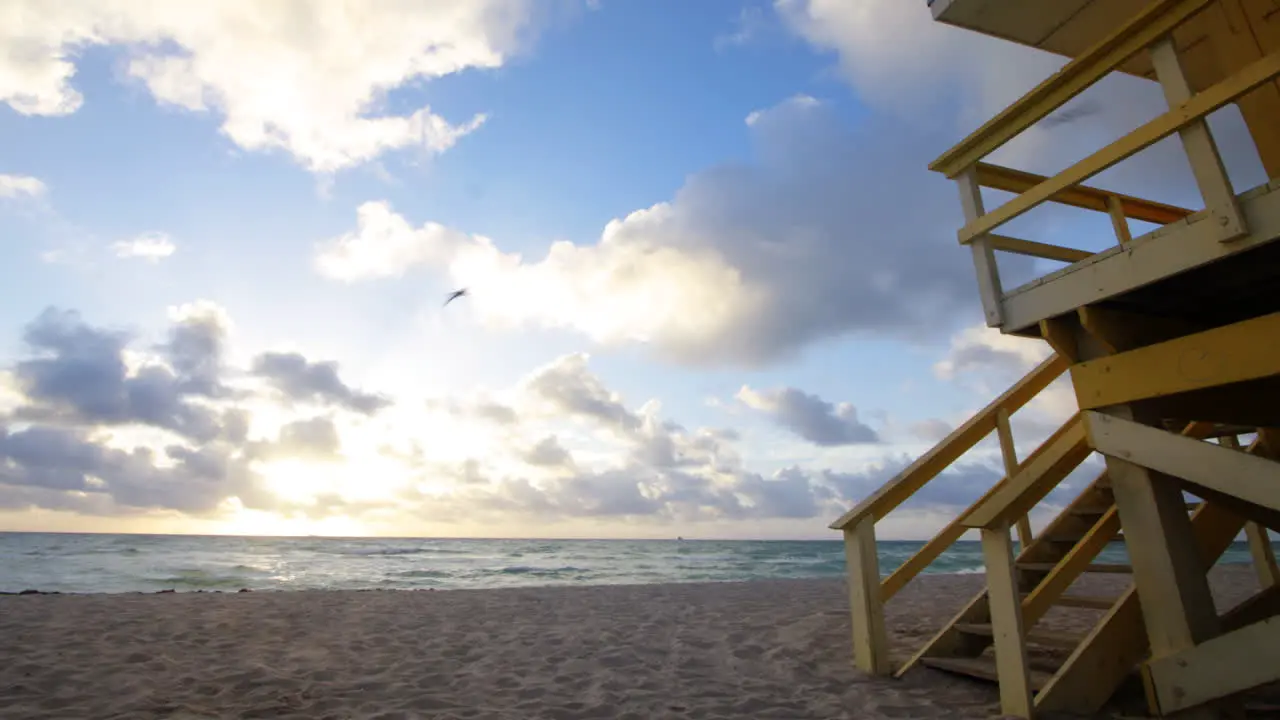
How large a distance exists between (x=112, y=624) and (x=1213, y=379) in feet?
31.7

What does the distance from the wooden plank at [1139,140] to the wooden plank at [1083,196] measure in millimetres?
411

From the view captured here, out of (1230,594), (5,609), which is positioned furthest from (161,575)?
(1230,594)

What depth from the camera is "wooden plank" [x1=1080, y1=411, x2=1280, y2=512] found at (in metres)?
2.58

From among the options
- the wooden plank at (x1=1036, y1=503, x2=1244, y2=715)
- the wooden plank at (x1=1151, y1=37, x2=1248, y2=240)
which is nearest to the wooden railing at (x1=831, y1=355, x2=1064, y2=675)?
the wooden plank at (x1=1036, y1=503, x2=1244, y2=715)

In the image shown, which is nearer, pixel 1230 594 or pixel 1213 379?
pixel 1213 379

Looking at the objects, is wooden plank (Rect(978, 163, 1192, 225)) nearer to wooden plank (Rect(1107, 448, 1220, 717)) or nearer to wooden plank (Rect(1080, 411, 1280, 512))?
wooden plank (Rect(1080, 411, 1280, 512))

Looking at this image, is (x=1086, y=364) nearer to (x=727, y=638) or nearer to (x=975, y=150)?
(x=975, y=150)

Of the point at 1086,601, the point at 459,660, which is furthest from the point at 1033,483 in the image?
the point at 459,660

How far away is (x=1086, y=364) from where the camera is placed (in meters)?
3.44

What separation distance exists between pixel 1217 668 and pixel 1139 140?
8.00 ft

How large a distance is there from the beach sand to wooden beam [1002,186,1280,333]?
233 cm

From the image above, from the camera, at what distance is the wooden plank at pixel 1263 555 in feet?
17.1

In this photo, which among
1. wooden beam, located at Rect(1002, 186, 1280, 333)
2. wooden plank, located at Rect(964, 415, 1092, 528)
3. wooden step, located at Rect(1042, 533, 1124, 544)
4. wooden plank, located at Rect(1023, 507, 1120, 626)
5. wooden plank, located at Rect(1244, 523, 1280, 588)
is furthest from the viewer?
wooden plank, located at Rect(1244, 523, 1280, 588)

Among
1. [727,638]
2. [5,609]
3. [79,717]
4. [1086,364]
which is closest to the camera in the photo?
[1086,364]
